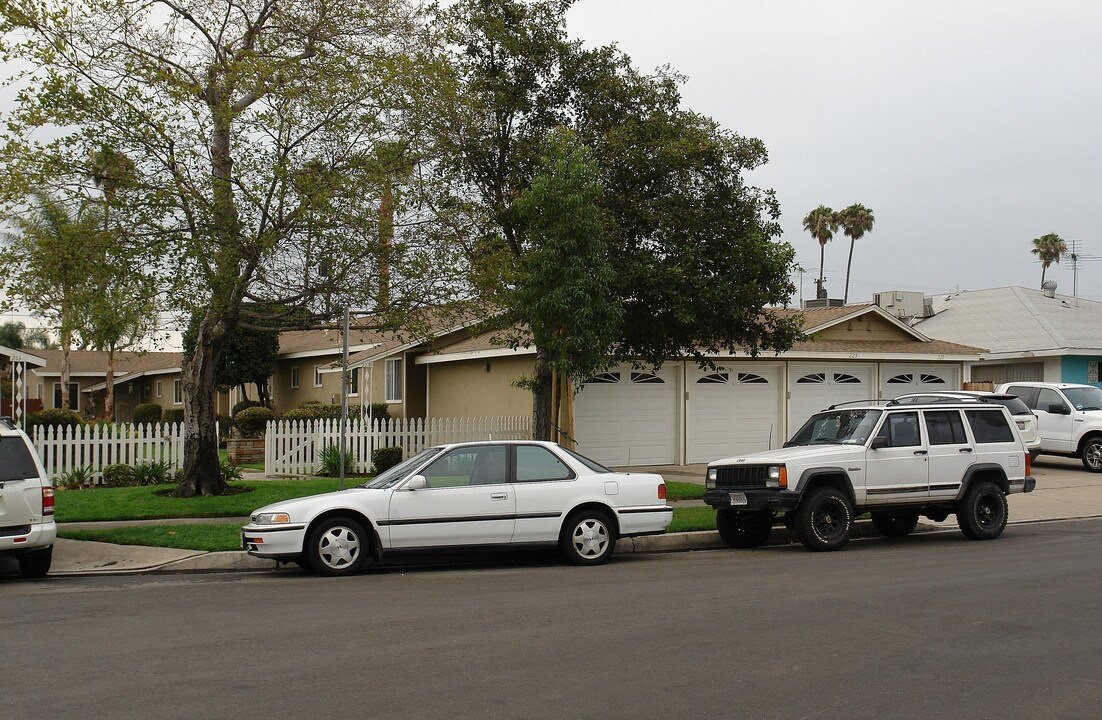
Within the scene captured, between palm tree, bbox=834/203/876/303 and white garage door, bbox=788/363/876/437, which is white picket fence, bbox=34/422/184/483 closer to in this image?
white garage door, bbox=788/363/876/437

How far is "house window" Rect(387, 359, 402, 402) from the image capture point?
95.1ft

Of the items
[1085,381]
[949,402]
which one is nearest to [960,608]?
[949,402]

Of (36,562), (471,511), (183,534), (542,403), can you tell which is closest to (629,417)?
(542,403)

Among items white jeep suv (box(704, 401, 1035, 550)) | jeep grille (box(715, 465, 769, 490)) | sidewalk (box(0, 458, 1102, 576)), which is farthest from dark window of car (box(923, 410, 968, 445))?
jeep grille (box(715, 465, 769, 490))

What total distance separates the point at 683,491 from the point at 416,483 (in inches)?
312

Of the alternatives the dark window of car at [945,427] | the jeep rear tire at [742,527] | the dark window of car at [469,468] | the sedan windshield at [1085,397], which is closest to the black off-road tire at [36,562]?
the dark window of car at [469,468]

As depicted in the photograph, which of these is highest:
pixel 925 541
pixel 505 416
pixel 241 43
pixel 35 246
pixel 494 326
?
pixel 241 43

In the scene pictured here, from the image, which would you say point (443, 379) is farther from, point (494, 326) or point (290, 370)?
point (290, 370)

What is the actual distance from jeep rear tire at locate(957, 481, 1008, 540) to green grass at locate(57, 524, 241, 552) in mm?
9347

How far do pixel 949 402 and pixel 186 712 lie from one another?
11607mm

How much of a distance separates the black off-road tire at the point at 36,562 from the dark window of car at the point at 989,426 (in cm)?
1146

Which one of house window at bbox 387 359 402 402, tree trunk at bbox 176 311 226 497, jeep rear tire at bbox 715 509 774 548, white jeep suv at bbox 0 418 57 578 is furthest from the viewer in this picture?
house window at bbox 387 359 402 402

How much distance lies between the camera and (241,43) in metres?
17.3

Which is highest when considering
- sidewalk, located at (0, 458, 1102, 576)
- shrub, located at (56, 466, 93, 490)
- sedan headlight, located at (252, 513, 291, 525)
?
sedan headlight, located at (252, 513, 291, 525)
